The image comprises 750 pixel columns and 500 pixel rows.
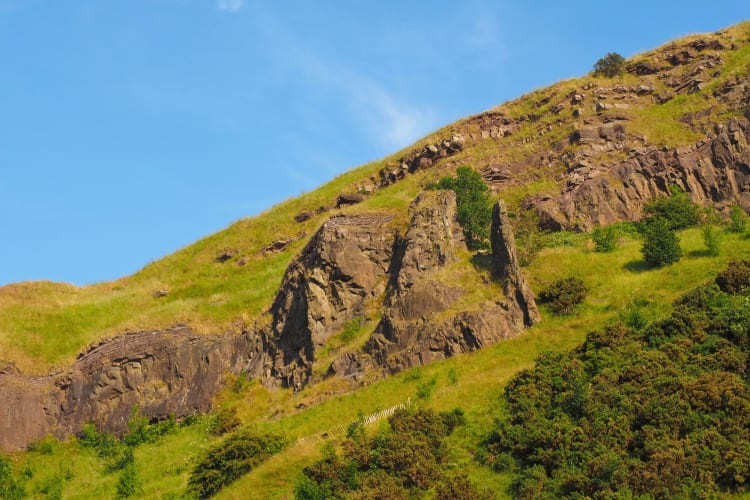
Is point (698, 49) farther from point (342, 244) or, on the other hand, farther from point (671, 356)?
point (671, 356)

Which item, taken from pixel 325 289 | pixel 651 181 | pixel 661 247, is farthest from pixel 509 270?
pixel 651 181

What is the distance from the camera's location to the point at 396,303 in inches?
1531

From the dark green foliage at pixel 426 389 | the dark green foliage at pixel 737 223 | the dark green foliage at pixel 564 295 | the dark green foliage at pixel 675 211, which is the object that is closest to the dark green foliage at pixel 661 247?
the dark green foliage at pixel 737 223

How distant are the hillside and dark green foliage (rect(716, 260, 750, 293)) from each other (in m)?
1.97

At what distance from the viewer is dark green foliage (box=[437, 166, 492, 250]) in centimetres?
4541

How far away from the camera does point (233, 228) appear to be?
7294 centimetres

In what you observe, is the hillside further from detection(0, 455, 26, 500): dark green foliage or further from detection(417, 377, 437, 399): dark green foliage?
detection(0, 455, 26, 500): dark green foliage

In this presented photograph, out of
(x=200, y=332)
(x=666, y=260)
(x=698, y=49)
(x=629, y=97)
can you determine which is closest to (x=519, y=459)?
(x=666, y=260)

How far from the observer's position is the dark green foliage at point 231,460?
2962cm

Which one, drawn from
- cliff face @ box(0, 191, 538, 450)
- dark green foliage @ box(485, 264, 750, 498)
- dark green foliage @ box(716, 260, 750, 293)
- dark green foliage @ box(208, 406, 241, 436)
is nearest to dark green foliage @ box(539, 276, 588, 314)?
cliff face @ box(0, 191, 538, 450)

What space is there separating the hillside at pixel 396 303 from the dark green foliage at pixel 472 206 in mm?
1385

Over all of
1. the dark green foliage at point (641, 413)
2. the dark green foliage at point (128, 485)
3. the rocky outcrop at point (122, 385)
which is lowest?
the dark green foliage at point (641, 413)

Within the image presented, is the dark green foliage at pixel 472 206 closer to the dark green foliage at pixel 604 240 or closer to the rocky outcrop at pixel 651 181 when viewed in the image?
the rocky outcrop at pixel 651 181

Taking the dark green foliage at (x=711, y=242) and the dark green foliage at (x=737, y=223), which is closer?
the dark green foliage at (x=711, y=242)
